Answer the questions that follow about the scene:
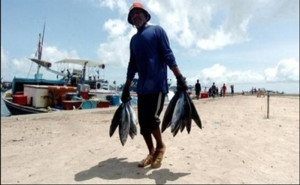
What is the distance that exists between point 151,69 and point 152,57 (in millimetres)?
148

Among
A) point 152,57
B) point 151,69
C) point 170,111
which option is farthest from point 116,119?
point 152,57

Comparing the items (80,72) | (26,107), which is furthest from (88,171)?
(80,72)

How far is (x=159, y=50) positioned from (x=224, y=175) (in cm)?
169

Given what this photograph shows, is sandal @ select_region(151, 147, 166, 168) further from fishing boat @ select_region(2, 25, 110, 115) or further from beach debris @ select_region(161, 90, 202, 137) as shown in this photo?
fishing boat @ select_region(2, 25, 110, 115)

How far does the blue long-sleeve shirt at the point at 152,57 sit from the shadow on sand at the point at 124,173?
95 centimetres

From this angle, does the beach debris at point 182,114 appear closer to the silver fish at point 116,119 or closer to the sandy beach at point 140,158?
the sandy beach at point 140,158

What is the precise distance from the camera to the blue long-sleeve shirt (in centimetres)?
391

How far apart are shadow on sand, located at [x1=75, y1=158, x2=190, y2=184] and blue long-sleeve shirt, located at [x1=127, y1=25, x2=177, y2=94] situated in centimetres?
95

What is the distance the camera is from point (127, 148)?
5031mm

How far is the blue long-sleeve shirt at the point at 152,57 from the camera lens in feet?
12.8

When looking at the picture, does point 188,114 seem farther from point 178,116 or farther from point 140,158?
point 140,158

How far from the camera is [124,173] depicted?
12.2 ft

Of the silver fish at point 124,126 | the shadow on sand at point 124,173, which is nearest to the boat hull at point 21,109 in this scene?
the silver fish at point 124,126

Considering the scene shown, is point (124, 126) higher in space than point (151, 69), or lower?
lower
